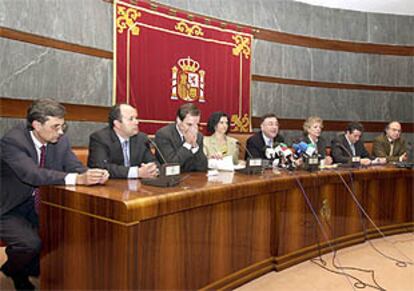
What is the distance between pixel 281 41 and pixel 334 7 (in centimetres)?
101

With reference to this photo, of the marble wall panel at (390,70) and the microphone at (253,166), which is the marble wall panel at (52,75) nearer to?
the microphone at (253,166)

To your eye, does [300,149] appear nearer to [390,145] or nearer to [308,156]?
[308,156]

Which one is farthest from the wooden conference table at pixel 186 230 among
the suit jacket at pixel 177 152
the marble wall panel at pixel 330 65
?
the marble wall panel at pixel 330 65

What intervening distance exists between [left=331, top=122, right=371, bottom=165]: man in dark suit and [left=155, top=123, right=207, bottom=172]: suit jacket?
1.53 metres

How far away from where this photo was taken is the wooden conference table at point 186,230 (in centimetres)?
155

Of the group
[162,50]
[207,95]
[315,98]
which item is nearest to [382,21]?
[315,98]

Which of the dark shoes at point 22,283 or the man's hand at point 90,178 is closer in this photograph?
the man's hand at point 90,178

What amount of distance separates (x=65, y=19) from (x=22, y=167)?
1961 millimetres

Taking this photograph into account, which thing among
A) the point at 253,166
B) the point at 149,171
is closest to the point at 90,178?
the point at 149,171

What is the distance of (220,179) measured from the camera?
7.46ft

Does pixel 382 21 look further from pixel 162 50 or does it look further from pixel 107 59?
pixel 107 59

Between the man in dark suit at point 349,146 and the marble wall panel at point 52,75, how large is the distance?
2201 millimetres

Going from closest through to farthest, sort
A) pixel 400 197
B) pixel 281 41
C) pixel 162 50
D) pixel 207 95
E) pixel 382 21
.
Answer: pixel 400 197
pixel 162 50
pixel 207 95
pixel 281 41
pixel 382 21

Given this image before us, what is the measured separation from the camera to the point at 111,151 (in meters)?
2.46
